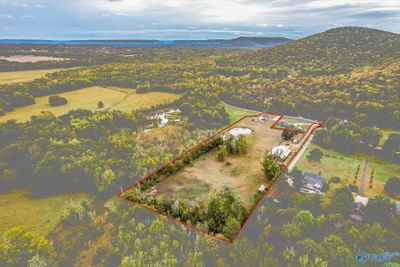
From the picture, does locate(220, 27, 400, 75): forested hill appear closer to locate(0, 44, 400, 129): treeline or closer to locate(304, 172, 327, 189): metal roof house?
locate(0, 44, 400, 129): treeline

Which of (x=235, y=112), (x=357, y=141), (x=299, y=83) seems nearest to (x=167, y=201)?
(x=357, y=141)

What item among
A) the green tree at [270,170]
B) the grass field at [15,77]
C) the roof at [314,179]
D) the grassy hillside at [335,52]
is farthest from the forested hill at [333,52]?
the grass field at [15,77]

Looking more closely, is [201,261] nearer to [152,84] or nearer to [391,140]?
[391,140]

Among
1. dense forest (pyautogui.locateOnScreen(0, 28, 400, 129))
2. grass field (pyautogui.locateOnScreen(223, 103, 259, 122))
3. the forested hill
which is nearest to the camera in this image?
grass field (pyautogui.locateOnScreen(223, 103, 259, 122))

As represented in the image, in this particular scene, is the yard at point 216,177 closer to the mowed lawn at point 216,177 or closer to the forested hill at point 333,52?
the mowed lawn at point 216,177

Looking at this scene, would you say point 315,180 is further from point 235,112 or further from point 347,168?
point 235,112

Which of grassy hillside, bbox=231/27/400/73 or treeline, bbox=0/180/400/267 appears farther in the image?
grassy hillside, bbox=231/27/400/73

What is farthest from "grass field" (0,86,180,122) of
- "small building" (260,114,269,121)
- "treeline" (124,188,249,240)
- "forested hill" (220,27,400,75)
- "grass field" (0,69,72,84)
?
"forested hill" (220,27,400,75)
